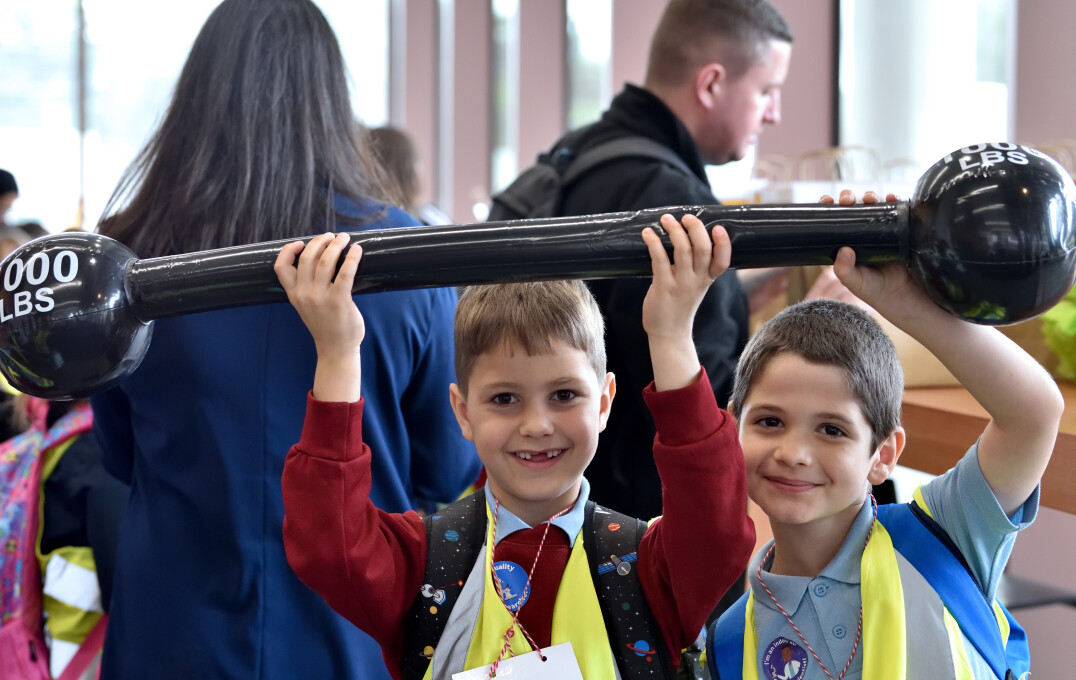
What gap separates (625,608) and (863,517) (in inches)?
9.6

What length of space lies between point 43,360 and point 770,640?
66 cm

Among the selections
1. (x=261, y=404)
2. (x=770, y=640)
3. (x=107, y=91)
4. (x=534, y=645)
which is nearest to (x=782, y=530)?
(x=770, y=640)

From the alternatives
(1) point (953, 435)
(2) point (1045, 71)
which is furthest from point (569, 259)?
(2) point (1045, 71)

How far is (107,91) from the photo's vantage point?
962 cm

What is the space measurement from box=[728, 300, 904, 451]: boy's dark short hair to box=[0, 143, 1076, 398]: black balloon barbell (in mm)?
258

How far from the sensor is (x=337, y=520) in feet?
3.00

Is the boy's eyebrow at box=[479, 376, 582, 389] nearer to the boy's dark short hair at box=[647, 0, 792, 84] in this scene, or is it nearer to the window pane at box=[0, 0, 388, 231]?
the boy's dark short hair at box=[647, 0, 792, 84]

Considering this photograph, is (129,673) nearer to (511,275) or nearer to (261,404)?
(261,404)

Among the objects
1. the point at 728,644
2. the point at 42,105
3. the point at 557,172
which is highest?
the point at 42,105

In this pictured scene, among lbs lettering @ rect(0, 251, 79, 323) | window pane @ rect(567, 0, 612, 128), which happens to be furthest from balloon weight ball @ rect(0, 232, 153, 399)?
window pane @ rect(567, 0, 612, 128)

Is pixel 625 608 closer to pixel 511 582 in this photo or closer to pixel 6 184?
pixel 511 582

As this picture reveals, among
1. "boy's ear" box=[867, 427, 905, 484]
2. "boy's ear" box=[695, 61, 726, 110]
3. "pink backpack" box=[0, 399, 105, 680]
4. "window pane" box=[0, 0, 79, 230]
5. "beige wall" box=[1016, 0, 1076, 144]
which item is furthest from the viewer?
"window pane" box=[0, 0, 79, 230]

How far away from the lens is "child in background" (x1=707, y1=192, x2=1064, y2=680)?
2.96 ft

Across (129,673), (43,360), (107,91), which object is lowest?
(129,673)
